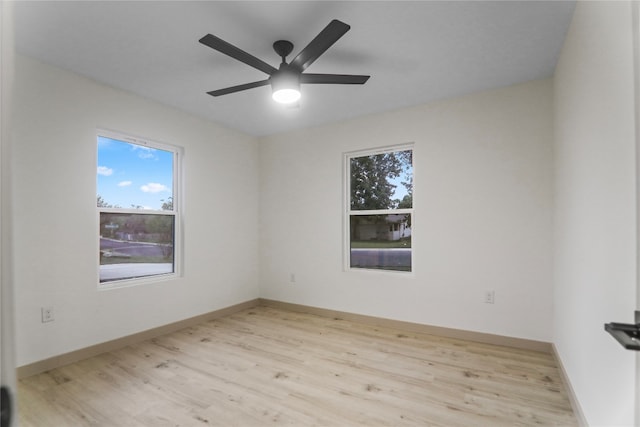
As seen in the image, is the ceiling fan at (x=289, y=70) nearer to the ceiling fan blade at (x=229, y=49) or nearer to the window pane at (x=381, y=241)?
the ceiling fan blade at (x=229, y=49)

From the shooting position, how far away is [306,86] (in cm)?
311

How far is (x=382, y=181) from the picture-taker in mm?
3936

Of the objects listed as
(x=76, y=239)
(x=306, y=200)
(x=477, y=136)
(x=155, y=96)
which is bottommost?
(x=76, y=239)

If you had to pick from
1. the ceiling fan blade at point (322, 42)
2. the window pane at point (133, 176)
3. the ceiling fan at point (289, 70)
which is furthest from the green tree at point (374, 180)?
the window pane at point (133, 176)

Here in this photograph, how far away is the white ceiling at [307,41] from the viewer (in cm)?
199

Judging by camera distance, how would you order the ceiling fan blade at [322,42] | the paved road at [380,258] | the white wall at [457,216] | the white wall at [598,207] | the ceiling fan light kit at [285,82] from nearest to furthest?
the white wall at [598,207], the ceiling fan blade at [322,42], the ceiling fan light kit at [285,82], the white wall at [457,216], the paved road at [380,258]

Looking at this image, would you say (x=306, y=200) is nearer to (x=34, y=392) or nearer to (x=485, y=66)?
(x=485, y=66)

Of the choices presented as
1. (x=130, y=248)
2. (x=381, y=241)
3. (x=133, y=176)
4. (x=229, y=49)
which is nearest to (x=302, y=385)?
(x=381, y=241)

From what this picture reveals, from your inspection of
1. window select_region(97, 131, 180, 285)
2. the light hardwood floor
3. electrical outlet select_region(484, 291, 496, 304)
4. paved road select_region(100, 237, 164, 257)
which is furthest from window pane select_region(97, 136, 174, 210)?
electrical outlet select_region(484, 291, 496, 304)

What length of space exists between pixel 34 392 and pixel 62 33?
8.51 ft

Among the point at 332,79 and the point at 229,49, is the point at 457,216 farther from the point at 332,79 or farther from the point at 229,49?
the point at 229,49

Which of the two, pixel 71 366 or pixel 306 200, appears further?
pixel 306 200

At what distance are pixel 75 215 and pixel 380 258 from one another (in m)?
3.22

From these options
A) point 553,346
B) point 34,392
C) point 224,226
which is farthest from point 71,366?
point 553,346
